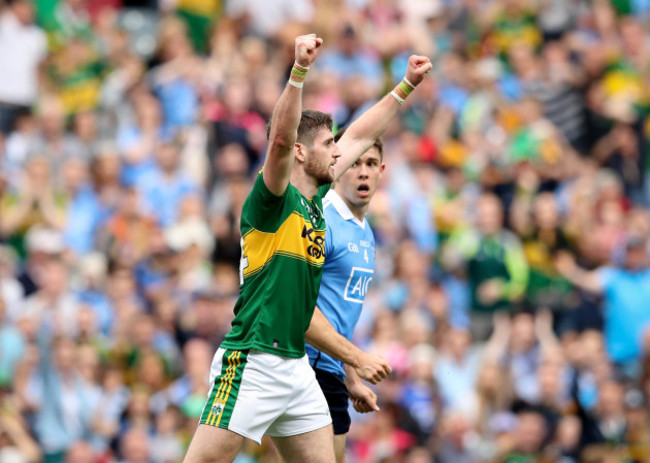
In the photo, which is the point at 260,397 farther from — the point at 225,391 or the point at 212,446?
the point at 212,446

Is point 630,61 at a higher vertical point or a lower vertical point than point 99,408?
higher

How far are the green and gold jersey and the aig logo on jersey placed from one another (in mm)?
908

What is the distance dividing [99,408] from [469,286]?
5.08 metres

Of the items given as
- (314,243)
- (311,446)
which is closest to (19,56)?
(314,243)

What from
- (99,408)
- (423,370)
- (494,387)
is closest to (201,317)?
(99,408)

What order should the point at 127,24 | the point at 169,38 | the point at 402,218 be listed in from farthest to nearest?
the point at 127,24
the point at 169,38
the point at 402,218

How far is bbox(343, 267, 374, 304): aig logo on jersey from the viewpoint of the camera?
8.12 metres

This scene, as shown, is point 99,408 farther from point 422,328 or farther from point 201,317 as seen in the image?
point 422,328

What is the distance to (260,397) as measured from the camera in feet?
23.3

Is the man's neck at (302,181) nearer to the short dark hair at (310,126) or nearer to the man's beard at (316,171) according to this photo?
the man's beard at (316,171)

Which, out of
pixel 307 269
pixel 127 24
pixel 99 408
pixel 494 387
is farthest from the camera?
pixel 127 24

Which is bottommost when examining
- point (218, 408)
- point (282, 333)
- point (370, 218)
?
point (218, 408)

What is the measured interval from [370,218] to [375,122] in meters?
7.00

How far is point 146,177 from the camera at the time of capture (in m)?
15.3
